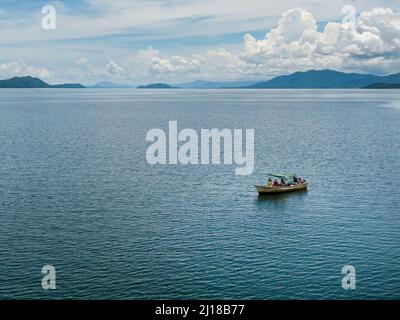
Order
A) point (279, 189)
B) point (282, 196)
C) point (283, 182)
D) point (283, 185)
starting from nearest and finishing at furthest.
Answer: point (282, 196)
point (279, 189)
point (283, 185)
point (283, 182)

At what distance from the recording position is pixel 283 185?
115 metres

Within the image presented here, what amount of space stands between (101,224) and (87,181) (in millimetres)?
33123

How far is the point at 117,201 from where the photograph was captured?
100000 mm

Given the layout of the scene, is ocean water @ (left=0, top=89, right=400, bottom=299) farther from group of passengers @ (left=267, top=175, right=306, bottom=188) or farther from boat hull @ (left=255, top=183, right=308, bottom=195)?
group of passengers @ (left=267, top=175, right=306, bottom=188)

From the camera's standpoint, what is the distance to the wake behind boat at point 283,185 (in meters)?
111

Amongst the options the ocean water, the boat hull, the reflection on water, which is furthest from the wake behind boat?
the ocean water

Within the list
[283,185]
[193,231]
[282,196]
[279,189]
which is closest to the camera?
[193,231]

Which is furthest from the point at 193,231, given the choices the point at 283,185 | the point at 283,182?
the point at 283,182

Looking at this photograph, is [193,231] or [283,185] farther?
[283,185]

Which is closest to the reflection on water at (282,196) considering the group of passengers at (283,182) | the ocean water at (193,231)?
the ocean water at (193,231)

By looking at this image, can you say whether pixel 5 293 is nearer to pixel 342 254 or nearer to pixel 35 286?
pixel 35 286

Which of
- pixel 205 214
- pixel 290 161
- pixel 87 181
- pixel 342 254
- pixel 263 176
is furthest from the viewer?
pixel 290 161

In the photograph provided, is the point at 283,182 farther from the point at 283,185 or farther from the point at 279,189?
the point at 279,189
